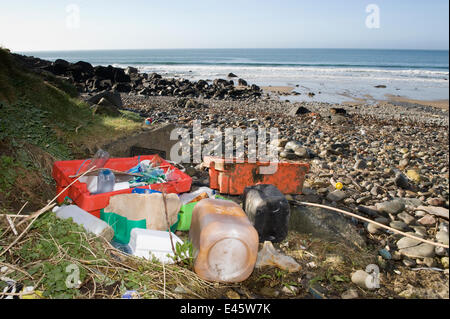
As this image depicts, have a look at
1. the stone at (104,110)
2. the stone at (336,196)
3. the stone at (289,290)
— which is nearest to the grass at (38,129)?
the stone at (104,110)

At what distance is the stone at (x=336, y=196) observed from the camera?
12.5ft

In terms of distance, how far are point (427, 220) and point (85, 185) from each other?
3280 mm

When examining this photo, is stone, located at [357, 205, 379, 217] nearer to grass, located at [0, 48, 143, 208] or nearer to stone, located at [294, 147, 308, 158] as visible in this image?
stone, located at [294, 147, 308, 158]

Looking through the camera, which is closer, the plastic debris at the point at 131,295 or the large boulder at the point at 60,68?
the plastic debris at the point at 131,295

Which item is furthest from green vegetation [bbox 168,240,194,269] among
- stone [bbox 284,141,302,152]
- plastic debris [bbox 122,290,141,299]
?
stone [bbox 284,141,302,152]

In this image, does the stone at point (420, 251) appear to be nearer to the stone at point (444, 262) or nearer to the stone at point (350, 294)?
the stone at point (444, 262)

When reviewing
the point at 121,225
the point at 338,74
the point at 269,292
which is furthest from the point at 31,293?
the point at 338,74

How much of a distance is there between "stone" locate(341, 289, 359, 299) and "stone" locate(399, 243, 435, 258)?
2.64ft

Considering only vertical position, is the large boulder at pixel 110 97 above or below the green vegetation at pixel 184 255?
above

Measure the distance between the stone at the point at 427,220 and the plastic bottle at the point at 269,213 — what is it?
1470 mm

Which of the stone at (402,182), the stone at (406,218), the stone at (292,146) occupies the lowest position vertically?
the stone at (406,218)

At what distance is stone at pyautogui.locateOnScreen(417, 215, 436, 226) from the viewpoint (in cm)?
317

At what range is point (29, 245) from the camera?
7.30 ft

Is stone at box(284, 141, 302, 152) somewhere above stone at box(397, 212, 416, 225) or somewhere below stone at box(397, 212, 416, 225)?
above
